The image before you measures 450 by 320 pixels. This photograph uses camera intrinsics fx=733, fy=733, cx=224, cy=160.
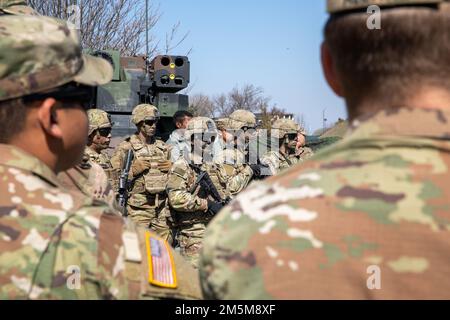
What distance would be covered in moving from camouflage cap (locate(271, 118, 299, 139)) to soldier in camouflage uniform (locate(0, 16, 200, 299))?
34.9 feet

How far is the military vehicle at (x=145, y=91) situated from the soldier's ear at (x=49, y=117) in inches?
394

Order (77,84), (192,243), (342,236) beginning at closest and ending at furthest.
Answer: (342,236), (77,84), (192,243)

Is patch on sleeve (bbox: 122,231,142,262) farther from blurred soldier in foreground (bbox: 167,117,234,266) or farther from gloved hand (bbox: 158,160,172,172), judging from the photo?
gloved hand (bbox: 158,160,172,172)

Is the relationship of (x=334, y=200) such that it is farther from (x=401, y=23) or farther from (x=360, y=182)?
(x=401, y=23)

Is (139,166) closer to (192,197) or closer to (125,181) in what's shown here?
(125,181)

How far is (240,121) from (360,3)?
977 centimetres

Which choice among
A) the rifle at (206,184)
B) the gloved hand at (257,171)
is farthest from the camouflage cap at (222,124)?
the rifle at (206,184)

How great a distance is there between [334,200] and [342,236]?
8 cm

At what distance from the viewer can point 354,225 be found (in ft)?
4.90

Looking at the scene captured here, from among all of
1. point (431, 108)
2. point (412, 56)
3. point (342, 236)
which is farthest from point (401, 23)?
point (342, 236)

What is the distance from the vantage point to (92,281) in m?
1.94

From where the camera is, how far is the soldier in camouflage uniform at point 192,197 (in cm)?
794
